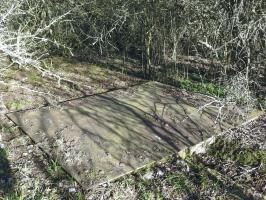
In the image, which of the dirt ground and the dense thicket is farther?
the dense thicket

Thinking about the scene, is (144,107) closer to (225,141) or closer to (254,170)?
(225,141)

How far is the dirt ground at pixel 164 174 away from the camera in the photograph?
367 centimetres

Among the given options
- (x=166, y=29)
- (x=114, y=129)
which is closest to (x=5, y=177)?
(x=114, y=129)

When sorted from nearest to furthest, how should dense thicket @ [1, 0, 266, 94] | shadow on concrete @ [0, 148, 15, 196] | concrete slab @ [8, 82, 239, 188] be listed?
1. shadow on concrete @ [0, 148, 15, 196]
2. concrete slab @ [8, 82, 239, 188]
3. dense thicket @ [1, 0, 266, 94]

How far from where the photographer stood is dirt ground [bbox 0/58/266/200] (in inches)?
144

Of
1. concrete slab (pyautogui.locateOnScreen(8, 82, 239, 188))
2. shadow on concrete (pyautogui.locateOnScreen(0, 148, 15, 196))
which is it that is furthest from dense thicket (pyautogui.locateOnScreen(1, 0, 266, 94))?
shadow on concrete (pyautogui.locateOnScreen(0, 148, 15, 196))

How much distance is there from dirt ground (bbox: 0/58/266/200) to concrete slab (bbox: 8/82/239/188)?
11 cm

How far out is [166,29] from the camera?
6250 millimetres

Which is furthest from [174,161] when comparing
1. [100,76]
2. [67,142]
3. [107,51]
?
[107,51]

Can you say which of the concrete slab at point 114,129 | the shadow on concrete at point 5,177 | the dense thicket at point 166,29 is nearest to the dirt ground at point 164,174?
the shadow on concrete at point 5,177

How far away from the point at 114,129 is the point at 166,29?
2.24 meters

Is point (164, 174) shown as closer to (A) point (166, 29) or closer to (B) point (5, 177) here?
(B) point (5, 177)

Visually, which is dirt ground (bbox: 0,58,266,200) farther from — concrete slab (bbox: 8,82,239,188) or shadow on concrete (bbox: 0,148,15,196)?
concrete slab (bbox: 8,82,239,188)

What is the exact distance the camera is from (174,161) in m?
4.24
